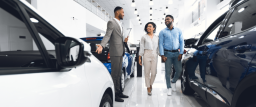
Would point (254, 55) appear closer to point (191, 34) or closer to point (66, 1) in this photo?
point (66, 1)

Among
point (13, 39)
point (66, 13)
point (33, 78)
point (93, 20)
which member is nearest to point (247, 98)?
point (33, 78)

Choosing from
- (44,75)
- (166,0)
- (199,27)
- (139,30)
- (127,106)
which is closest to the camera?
(44,75)

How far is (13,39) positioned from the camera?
0.98 meters

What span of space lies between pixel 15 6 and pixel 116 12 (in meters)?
2.28

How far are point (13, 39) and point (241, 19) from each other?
74.9 inches

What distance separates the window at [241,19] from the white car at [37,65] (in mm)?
1378

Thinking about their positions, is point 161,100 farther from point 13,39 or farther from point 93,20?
point 93,20

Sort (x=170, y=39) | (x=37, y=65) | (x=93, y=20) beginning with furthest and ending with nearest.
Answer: (x=93, y=20) < (x=170, y=39) < (x=37, y=65)

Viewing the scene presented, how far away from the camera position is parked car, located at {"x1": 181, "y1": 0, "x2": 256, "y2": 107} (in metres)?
1.12

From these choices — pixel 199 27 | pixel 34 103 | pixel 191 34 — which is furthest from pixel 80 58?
pixel 191 34

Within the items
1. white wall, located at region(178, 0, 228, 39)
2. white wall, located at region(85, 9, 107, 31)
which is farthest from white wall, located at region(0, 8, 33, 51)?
white wall, located at region(85, 9, 107, 31)

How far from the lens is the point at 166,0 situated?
1422 centimetres

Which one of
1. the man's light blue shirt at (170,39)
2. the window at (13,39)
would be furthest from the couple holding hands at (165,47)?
the window at (13,39)

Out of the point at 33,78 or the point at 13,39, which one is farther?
the point at 13,39
